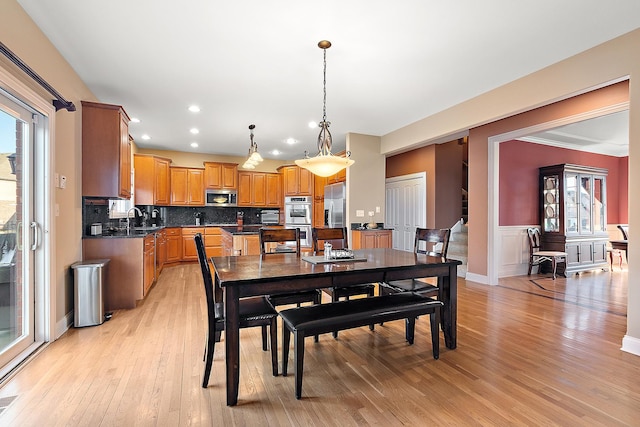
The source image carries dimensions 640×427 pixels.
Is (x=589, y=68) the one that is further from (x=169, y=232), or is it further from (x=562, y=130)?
(x=169, y=232)

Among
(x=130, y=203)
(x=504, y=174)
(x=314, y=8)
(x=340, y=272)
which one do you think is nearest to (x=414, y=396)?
(x=340, y=272)

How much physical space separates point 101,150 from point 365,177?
4091 millimetres

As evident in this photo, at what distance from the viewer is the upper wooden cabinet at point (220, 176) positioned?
7355 mm

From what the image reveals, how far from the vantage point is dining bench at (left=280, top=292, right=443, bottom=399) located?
1891 millimetres

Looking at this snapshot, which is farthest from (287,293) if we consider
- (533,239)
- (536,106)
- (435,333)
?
(533,239)

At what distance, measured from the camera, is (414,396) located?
1.91 metres

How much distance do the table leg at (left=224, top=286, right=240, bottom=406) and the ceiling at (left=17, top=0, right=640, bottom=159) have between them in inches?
82.7

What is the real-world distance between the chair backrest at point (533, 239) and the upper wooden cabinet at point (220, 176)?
247 inches

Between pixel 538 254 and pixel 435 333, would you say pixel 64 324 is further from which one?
pixel 538 254

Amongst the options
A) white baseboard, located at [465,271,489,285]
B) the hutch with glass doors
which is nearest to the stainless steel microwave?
white baseboard, located at [465,271,489,285]

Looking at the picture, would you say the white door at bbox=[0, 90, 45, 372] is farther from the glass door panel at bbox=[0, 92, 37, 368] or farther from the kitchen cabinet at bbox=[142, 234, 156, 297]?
the kitchen cabinet at bbox=[142, 234, 156, 297]

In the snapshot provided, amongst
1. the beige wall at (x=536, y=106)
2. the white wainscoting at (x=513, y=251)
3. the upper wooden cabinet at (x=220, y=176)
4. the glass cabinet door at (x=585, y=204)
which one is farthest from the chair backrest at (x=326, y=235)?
the glass cabinet door at (x=585, y=204)

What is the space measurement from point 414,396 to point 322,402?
1.87 feet

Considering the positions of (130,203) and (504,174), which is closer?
(504,174)
